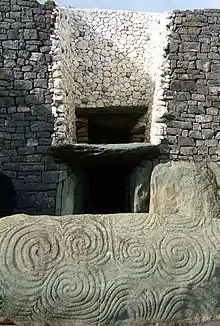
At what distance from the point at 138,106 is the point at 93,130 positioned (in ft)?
4.63

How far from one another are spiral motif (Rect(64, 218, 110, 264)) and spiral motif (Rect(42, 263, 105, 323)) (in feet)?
0.33

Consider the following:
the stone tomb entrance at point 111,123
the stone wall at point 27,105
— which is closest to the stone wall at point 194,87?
the stone tomb entrance at point 111,123

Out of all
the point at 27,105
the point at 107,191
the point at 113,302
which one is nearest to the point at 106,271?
the point at 113,302

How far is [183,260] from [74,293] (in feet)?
2.50

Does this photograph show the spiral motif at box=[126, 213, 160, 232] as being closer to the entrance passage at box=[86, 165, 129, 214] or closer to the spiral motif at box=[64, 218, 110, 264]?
the spiral motif at box=[64, 218, 110, 264]

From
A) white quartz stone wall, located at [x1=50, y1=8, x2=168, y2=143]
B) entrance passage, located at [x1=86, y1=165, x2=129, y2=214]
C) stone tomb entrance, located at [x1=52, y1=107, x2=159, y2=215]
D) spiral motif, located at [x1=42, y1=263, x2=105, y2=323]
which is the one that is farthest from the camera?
white quartz stone wall, located at [x1=50, y1=8, x2=168, y2=143]

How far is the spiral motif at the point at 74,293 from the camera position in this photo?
11.6 ft

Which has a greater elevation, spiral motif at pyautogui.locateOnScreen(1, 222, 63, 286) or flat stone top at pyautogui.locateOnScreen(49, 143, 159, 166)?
spiral motif at pyautogui.locateOnScreen(1, 222, 63, 286)

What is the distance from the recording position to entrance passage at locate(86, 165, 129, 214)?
10797 millimetres

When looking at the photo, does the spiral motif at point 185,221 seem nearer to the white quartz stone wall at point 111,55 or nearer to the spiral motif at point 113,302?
the spiral motif at point 113,302

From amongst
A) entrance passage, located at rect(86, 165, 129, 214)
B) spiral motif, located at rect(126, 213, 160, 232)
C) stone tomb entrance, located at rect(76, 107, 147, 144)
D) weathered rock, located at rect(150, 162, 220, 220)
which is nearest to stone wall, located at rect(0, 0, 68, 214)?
entrance passage, located at rect(86, 165, 129, 214)

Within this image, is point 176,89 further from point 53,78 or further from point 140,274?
point 140,274

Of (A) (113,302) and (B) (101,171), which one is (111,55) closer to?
(B) (101,171)

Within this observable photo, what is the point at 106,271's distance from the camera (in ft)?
12.1
